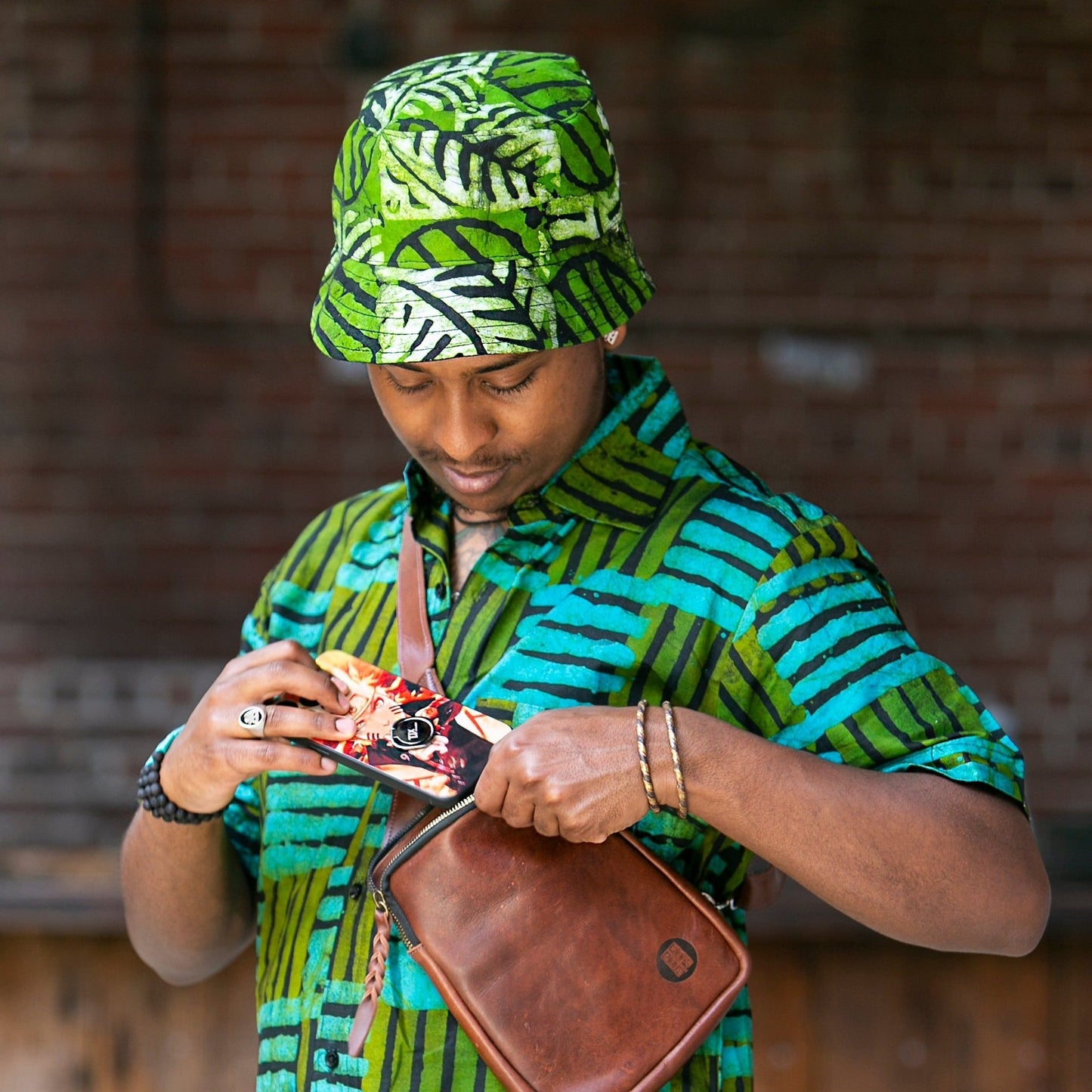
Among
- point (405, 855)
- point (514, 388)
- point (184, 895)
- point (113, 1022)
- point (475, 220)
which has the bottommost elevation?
point (113, 1022)

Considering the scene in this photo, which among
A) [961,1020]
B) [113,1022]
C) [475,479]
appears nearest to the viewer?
[475,479]

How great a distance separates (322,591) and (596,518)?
399 mm

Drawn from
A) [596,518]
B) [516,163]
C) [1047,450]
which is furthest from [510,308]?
[1047,450]

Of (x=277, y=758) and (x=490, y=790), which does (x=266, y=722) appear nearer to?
(x=277, y=758)

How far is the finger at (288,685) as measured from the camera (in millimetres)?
1464

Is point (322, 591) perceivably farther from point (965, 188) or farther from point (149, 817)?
point (965, 188)

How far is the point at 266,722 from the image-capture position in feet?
4.83

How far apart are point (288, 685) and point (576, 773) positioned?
329 millimetres

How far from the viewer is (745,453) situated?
3816 mm

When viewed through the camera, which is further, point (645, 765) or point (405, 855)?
point (405, 855)

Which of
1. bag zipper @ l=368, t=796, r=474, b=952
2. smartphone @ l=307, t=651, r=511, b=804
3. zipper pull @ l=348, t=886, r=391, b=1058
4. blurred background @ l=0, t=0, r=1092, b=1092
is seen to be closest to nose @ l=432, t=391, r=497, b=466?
smartphone @ l=307, t=651, r=511, b=804

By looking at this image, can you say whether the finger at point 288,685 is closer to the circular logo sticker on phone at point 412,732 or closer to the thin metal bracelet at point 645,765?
the circular logo sticker on phone at point 412,732

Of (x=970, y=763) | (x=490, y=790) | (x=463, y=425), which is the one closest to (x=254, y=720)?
(x=490, y=790)

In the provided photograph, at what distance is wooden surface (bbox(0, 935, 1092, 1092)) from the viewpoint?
3.49 m
